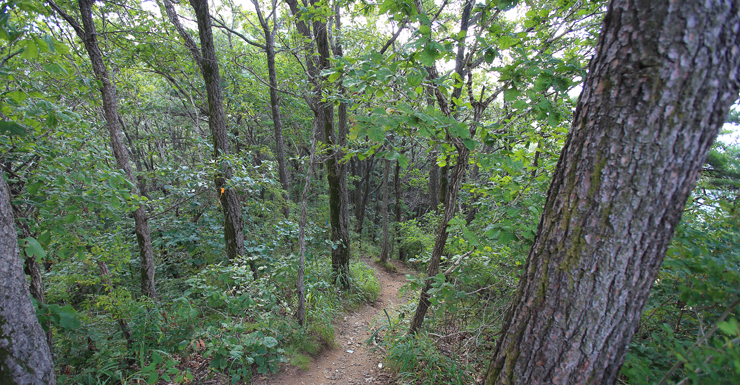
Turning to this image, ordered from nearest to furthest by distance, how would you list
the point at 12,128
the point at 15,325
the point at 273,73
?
1. the point at 15,325
2. the point at 12,128
3. the point at 273,73

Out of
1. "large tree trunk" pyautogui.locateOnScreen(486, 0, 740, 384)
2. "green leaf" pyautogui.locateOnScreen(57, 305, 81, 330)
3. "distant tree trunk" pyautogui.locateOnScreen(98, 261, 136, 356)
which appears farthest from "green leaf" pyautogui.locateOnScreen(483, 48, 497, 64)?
"distant tree trunk" pyautogui.locateOnScreen(98, 261, 136, 356)

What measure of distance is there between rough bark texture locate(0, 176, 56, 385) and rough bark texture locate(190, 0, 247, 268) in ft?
8.95

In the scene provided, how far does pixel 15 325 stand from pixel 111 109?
10.3ft

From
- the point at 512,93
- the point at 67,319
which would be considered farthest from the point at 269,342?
the point at 512,93

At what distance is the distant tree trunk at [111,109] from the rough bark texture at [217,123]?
1.12 meters

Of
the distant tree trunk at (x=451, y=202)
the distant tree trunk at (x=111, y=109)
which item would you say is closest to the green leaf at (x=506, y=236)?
the distant tree trunk at (x=451, y=202)

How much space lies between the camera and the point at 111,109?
3791 mm

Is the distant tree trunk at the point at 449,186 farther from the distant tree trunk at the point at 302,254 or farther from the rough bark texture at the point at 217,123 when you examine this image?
the rough bark texture at the point at 217,123

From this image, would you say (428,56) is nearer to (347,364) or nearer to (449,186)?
(449,186)

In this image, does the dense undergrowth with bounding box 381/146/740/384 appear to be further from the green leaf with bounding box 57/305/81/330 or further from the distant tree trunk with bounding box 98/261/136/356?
the distant tree trunk with bounding box 98/261/136/356

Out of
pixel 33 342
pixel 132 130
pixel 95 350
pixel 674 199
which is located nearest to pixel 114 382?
pixel 95 350

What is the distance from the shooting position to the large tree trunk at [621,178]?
1166 millimetres

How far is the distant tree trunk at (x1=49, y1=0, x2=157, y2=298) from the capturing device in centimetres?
352

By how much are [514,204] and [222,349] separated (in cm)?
331
